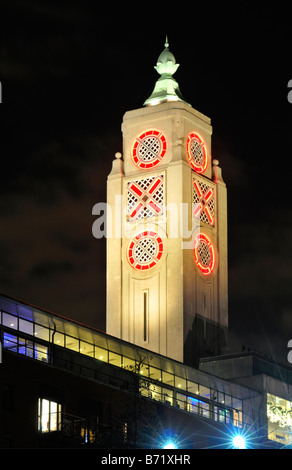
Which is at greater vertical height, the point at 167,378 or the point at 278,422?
the point at 167,378

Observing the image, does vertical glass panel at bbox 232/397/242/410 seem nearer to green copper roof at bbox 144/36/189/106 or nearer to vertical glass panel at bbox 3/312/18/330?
vertical glass panel at bbox 3/312/18/330

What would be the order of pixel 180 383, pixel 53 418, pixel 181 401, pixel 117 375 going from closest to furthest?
pixel 53 418
pixel 117 375
pixel 181 401
pixel 180 383

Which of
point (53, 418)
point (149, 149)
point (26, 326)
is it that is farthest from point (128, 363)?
point (149, 149)

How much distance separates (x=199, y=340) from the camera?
4313 inches

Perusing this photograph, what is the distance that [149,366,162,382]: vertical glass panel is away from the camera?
92688mm

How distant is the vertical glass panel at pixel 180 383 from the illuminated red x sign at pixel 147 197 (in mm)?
19520

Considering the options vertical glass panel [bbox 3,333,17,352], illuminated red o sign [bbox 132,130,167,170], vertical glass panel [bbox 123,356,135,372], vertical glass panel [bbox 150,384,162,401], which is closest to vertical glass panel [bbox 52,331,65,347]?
vertical glass panel [bbox 123,356,135,372]

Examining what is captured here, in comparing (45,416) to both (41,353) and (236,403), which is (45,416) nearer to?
(41,353)

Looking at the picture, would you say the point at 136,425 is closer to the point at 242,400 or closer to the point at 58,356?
the point at 58,356

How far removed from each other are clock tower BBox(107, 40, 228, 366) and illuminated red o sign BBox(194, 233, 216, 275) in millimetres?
76

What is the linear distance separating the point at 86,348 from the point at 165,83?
36588mm

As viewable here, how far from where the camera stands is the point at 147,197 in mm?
112562

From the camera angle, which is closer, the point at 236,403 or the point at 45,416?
the point at 45,416
